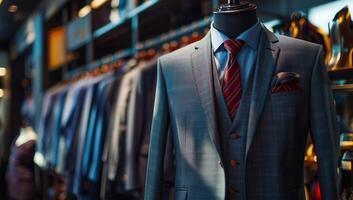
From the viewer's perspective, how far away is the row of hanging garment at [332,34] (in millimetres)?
1781

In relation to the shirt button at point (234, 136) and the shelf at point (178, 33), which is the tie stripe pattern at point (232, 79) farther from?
the shelf at point (178, 33)

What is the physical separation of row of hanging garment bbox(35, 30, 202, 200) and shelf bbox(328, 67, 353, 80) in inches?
35.3

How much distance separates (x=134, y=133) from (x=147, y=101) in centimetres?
20

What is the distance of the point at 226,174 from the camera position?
1533mm

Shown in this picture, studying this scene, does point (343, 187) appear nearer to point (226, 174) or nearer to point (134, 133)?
point (226, 174)

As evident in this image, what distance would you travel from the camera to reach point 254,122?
1484 millimetres

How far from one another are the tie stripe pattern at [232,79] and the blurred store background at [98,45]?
38cm

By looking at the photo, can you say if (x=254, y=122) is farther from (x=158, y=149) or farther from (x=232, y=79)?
(x=158, y=149)

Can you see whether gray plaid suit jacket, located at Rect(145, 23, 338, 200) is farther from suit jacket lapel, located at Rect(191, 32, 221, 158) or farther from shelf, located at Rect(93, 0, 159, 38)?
shelf, located at Rect(93, 0, 159, 38)

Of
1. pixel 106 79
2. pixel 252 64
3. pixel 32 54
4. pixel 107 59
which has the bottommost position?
pixel 252 64

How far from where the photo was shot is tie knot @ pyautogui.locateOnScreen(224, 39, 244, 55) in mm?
1576

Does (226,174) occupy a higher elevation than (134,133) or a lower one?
lower

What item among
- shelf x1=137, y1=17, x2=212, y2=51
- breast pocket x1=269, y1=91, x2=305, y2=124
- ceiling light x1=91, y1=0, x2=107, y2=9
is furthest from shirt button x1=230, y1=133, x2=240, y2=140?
ceiling light x1=91, y1=0, x2=107, y2=9

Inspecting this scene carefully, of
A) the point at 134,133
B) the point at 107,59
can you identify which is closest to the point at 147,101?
the point at 134,133
